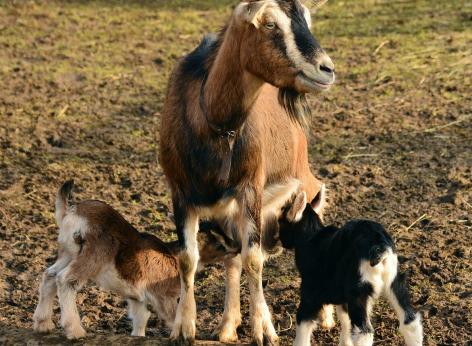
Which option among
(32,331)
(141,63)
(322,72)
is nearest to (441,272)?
(322,72)

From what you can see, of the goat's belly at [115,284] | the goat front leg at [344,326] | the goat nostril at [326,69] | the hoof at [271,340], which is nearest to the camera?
the goat nostril at [326,69]

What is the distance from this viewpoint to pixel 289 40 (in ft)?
20.2

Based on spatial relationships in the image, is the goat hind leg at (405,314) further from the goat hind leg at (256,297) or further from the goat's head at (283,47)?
the goat's head at (283,47)

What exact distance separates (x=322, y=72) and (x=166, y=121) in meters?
1.31

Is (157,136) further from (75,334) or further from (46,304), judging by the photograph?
(75,334)

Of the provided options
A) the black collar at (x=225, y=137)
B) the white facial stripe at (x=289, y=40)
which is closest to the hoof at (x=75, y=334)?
the black collar at (x=225, y=137)

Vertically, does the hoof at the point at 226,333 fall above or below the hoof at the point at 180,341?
below

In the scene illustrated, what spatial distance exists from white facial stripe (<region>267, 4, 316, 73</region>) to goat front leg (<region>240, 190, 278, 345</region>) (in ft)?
3.32

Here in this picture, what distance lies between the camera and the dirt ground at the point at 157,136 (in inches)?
304

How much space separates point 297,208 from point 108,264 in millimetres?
1349

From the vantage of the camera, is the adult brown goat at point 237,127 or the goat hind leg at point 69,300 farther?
the goat hind leg at point 69,300

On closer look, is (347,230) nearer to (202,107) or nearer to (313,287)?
(313,287)

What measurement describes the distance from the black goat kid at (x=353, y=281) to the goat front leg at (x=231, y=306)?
0.58 m

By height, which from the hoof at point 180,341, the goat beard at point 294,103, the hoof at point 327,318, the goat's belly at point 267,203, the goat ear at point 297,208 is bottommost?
the hoof at point 327,318
